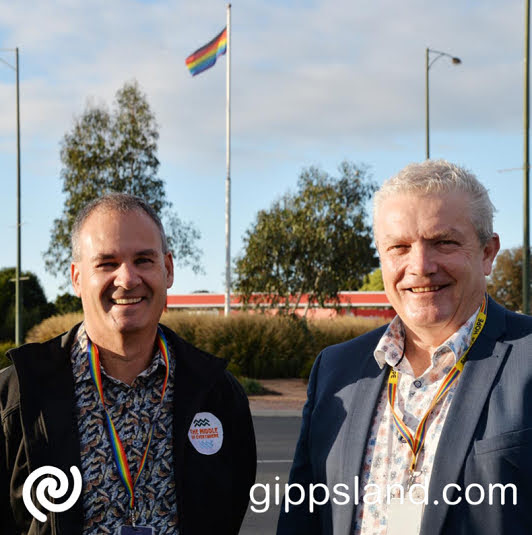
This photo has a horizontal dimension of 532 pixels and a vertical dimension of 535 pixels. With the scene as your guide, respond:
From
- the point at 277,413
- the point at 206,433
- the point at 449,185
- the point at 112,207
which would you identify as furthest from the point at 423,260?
the point at 277,413

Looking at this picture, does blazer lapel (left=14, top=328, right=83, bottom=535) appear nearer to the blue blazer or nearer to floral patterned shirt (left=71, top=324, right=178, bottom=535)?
floral patterned shirt (left=71, top=324, right=178, bottom=535)

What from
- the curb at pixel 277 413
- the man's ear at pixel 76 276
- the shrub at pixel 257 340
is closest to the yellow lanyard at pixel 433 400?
the man's ear at pixel 76 276

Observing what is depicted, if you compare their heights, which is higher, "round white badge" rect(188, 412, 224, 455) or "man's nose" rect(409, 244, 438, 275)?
"man's nose" rect(409, 244, 438, 275)

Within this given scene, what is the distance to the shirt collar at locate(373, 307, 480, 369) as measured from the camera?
2.94m

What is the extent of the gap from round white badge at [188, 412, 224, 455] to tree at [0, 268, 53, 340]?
95.4 ft

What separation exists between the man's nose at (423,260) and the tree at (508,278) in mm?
45996

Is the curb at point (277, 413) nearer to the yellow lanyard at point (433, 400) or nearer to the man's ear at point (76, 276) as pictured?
the man's ear at point (76, 276)

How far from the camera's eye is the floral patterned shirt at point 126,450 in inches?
118

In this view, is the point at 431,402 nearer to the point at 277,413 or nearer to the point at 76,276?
the point at 76,276

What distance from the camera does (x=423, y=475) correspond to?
2.79 meters

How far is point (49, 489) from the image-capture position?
2.92 metres

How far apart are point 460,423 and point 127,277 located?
1.45 metres

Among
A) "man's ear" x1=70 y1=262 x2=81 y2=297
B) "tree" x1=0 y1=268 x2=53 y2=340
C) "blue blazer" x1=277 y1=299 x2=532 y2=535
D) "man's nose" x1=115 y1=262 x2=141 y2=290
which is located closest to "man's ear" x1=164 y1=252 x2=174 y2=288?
"man's nose" x1=115 y1=262 x2=141 y2=290

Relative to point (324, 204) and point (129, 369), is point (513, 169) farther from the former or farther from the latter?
point (129, 369)
